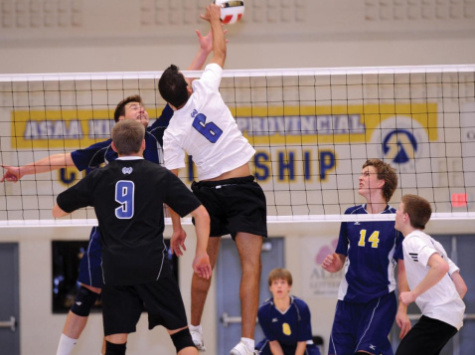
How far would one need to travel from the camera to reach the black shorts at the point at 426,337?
5727 mm

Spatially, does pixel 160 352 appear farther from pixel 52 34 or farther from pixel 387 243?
pixel 387 243

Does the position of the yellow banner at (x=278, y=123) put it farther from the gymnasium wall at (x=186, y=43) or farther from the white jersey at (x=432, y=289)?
the white jersey at (x=432, y=289)

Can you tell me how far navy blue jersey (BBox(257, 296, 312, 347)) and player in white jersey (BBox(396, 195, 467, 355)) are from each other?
2.07 meters

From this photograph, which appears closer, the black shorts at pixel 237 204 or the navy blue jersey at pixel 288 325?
the black shorts at pixel 237 204

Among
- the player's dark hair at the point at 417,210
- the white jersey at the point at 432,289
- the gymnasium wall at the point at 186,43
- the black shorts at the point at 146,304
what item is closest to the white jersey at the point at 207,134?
the black shorts at the point at 146,304

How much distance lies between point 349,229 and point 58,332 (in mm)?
5906

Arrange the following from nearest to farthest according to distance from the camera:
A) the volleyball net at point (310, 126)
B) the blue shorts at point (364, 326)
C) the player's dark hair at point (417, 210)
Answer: the player's dark hair at point (417, 210) → the blue shorts at point (364, 326) → the volleyball net at point (310, 126)

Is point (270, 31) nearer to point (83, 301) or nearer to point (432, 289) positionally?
point (83, 301)

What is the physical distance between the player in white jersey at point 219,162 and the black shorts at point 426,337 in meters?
1.14

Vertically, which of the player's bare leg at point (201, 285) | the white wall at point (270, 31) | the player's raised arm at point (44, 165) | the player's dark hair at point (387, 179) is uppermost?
the white wall at point (270, 31)

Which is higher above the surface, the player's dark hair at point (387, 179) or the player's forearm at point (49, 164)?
the player's forearm at point (49, 164)

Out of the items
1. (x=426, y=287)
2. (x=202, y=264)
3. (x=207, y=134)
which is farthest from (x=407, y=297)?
(x=207, y=134)

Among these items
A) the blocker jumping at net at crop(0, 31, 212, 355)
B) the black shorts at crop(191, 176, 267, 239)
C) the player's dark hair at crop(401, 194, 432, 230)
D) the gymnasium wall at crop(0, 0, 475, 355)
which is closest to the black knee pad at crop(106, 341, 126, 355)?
the black shorts at crop(191, 176, 267, 239)

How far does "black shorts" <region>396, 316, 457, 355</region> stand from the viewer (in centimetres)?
573
